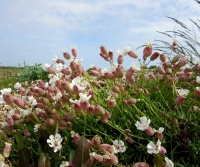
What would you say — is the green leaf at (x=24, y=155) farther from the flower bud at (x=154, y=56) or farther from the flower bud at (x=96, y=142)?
the flower bud at (x=154, y=56)

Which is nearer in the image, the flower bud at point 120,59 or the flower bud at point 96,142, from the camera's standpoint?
the flower bud at point 96,142

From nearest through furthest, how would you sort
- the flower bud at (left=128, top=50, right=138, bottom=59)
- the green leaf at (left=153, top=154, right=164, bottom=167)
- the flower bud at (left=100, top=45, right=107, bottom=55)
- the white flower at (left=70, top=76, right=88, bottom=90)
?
the green leaf at (left=153, top=154, right=164, bottom=167) < the white flower at (left=70, top=76, right=88, bottom=90) < the flower bud at (left=128, top=50, right=138, bottom=59) < the flower bud at (left=100, top=45, right=107, bottom=55)

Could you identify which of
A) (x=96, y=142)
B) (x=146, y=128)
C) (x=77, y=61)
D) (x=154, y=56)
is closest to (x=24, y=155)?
(x=96, y=142)

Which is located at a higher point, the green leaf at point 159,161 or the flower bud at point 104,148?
the flower bud at point 104,148

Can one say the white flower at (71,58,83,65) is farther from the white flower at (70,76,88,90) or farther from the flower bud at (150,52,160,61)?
the flower bud at (150,52,160,61)

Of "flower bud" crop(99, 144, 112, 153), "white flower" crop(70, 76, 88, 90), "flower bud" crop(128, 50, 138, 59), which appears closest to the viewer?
"flower bud" crop(99, 144, 112, 153)

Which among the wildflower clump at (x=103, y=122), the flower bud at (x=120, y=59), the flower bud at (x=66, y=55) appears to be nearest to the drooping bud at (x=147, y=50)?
the wildflower clump at (x=103, y=122)

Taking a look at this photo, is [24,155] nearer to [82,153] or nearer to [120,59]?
[82,153]

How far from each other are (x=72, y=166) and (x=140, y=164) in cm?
31

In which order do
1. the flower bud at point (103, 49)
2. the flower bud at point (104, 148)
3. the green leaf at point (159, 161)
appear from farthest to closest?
the flower bud at point (103, 49) → the flower bud at point (104, 148) → the green leaf at point (159, 161)

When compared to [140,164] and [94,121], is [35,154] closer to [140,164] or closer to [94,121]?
[94,121]

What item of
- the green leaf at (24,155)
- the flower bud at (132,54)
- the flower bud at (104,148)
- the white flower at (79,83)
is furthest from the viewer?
the flower bud at (132,54)

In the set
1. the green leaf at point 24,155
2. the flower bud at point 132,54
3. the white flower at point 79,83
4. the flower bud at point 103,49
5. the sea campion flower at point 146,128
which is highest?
the flower bud at point 103,49

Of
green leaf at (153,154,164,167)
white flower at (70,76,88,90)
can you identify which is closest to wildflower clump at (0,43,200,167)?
white flower at (70,76,88,90)
